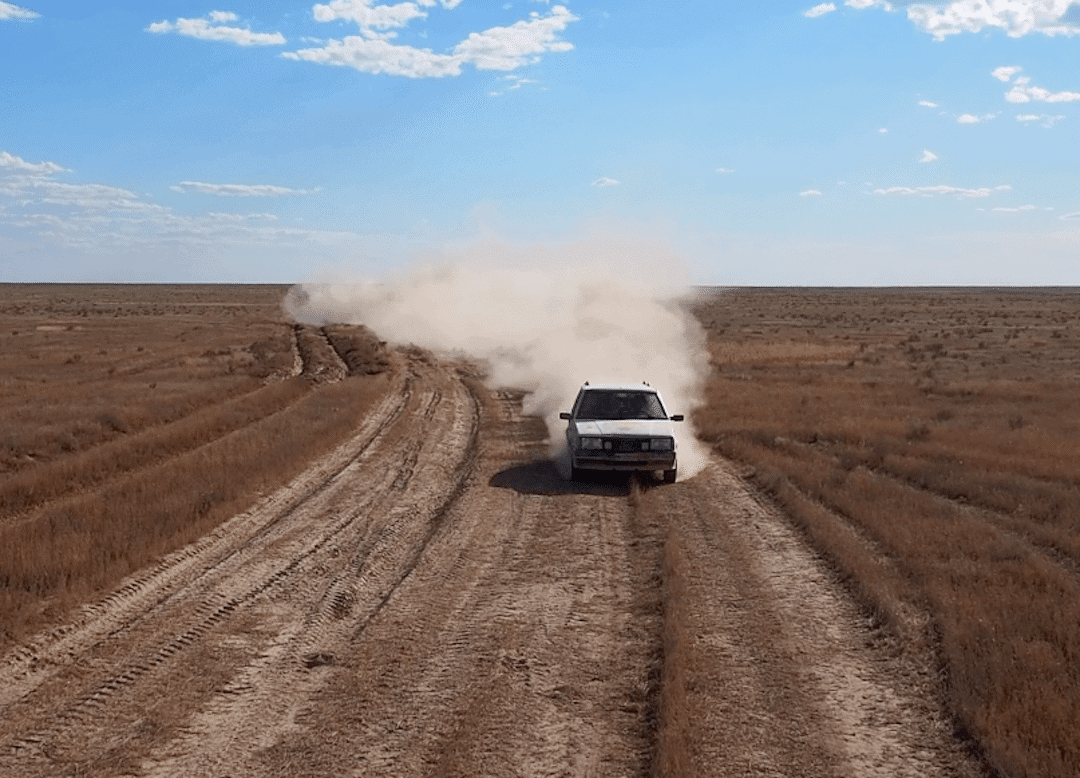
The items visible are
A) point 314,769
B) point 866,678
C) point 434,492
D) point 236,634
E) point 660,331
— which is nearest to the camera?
point 314,769

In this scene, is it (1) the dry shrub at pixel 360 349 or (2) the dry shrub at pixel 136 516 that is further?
(1) the dry shrub at pixel 360 349

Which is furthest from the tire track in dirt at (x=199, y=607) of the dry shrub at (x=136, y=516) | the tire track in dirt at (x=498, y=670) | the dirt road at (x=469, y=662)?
the tire track in dirt at (x=498, y=670)

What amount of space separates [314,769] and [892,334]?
6371 centimetres

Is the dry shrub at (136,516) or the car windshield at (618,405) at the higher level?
the car windshield at (618,405)

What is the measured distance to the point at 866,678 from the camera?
26.7ft

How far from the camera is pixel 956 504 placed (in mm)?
15328

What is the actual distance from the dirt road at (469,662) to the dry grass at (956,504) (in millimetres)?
486

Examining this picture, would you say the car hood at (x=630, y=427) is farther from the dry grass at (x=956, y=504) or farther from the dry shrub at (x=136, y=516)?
the dry shrub at (x=136, y=516)

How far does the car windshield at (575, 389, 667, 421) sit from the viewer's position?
18.7 meters

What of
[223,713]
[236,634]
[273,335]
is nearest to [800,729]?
[223,713]

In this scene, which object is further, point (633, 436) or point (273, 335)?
point (273, 335)

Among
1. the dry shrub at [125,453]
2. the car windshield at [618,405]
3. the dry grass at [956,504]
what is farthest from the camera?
the car windshield at [618,405]

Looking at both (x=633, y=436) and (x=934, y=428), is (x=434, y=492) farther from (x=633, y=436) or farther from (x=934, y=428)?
(x=934, y=428)

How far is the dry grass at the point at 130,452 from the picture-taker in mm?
11156
